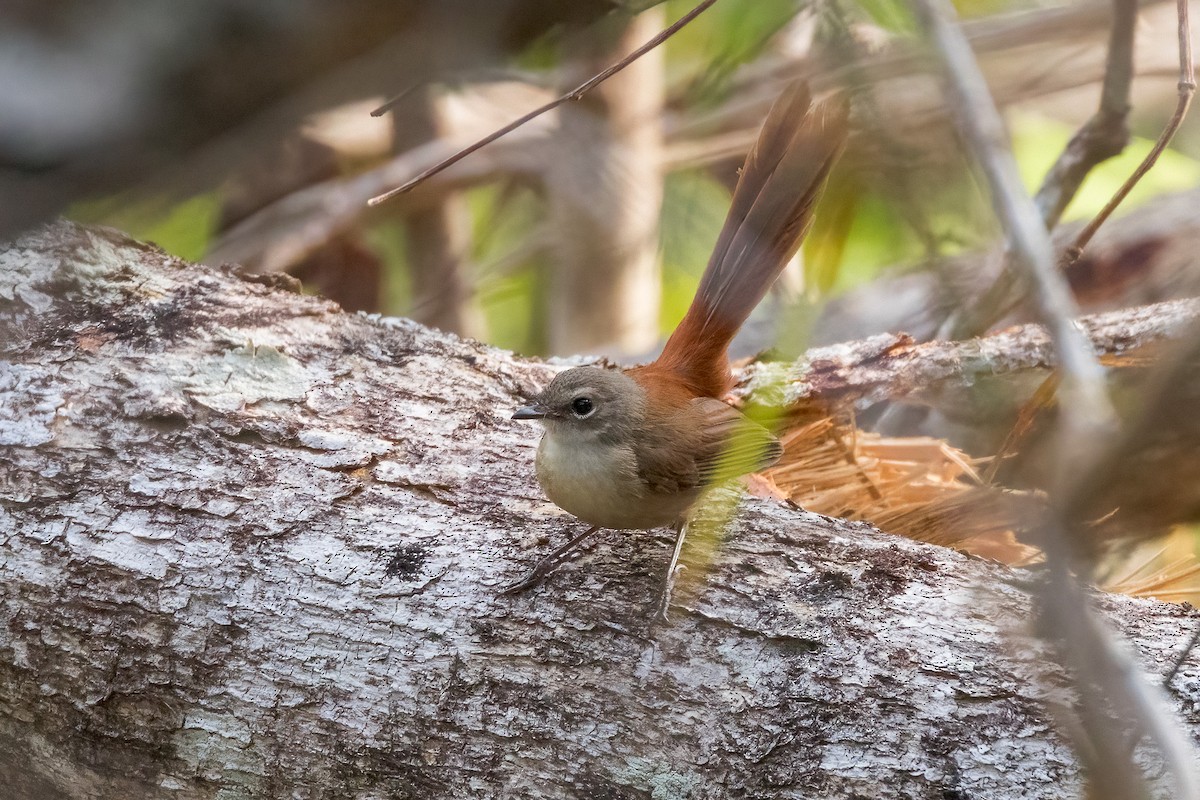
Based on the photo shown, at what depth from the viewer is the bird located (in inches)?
87.0

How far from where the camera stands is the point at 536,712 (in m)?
1.89

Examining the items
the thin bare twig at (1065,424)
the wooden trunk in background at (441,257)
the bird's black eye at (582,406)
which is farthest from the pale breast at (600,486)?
the wooden trunk in background at (441,257)

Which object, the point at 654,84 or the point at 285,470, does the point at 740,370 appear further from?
the point at 654,84

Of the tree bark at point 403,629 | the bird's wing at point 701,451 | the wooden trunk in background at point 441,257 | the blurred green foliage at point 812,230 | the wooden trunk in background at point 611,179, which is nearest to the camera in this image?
the blurred green foliage at point 812,230

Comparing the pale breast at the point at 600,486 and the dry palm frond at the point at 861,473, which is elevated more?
the dry palm frond at the point at 861,473

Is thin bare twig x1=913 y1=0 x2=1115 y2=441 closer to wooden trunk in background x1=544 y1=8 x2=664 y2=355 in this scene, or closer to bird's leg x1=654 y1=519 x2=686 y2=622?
bird's leg x1=654 y1=519 x2=686 y2=622

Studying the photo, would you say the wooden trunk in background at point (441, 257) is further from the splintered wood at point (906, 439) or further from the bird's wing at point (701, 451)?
the bird's wing at point (701, 451)

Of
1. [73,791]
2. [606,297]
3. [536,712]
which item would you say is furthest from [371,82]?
[606,297]

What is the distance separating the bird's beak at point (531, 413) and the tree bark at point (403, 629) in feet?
0.67

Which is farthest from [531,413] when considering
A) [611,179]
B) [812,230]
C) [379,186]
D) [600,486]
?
[379,186]

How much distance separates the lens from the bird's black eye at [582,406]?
95.7 inches

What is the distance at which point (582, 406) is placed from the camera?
2.44m

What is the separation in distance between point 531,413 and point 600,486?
34cm

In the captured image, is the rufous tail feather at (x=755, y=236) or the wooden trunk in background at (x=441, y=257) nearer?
the rufous tail feather at (x=755, y=236)
